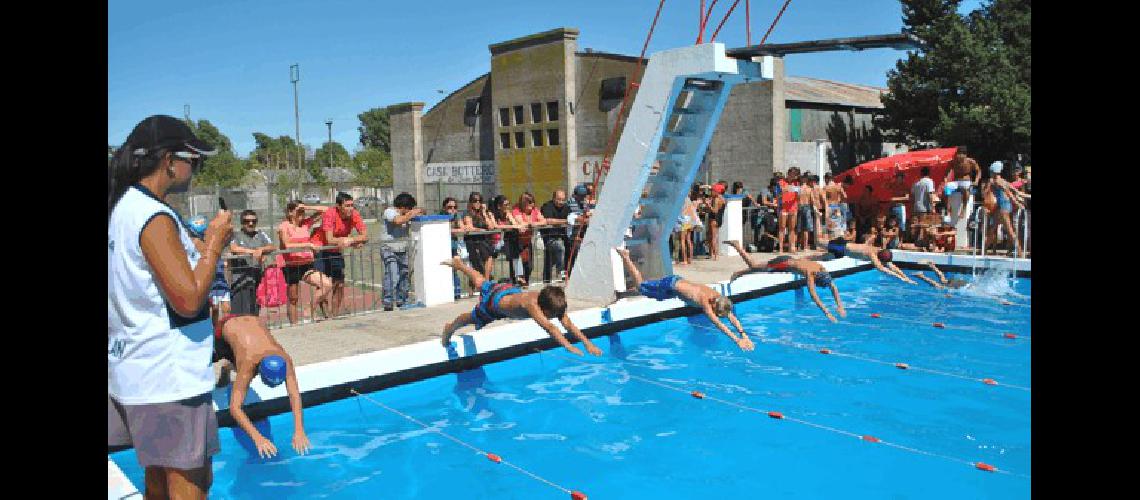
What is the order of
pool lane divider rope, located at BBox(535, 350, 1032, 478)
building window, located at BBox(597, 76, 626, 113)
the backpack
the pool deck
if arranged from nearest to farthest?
pool lane divider rope, located at BBox(535, 350, 1032, 478), the pool deck, the backpack, building window, located at BBox(597, 76, 626, 113)

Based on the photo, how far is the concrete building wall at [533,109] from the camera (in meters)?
31.3

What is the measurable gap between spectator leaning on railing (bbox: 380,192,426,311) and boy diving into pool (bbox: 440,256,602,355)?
255cm

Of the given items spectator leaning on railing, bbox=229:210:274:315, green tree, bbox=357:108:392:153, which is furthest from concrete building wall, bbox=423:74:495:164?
green tree, bbox=357:108:392:153

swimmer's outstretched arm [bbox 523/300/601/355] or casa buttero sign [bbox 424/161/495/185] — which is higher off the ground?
casa buttero sign [bbox 424/161/495/185]

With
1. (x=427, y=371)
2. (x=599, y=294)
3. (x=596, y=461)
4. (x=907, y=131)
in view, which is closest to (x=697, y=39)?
(x=599, y=294)

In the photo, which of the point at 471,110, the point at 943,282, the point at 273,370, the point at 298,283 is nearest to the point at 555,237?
the point at 298,283

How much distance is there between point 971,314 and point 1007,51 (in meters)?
23.1

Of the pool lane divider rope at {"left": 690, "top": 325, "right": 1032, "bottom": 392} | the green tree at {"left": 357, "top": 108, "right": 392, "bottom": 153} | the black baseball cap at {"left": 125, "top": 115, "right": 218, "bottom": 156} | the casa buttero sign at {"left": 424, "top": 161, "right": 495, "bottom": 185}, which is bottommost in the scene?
the pool lane divider rope at {"left": 690, "top": 325, "right": 1032, "bottom": 392}

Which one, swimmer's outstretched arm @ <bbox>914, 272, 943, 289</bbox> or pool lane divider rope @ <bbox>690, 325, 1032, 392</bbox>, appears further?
swimmer's outstretched arm @ <bbox>914, 272, 943, 289</bbox>

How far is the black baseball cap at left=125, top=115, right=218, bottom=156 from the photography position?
2.84 metres

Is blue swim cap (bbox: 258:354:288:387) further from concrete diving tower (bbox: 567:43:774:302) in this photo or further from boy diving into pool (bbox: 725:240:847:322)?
boy diving into pool (bbox: 725:240:847:322)

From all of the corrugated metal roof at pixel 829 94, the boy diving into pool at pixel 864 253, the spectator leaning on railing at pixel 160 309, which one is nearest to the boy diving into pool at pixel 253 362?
the spectator leaning on railing at pixel 160 309

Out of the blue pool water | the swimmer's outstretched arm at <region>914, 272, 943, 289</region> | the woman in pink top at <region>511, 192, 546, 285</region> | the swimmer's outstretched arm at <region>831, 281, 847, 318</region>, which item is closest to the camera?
the blue pool water
